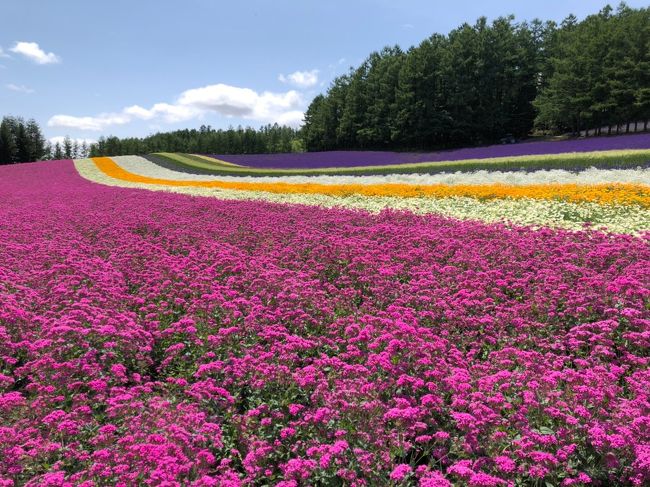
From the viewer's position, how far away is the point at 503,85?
70.7 metres

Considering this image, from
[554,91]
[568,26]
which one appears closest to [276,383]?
[554,91]

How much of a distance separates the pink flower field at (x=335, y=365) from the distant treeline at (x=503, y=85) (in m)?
54.9

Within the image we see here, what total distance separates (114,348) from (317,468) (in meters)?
3.28

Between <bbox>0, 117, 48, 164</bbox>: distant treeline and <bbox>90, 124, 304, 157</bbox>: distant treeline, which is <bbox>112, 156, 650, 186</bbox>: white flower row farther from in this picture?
<bbox>0, 117, 48, 164</bbox>: distant treeline

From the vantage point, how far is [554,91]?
192 ft

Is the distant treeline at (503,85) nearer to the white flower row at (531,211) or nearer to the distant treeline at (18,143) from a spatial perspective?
the white flower row at (531,211)

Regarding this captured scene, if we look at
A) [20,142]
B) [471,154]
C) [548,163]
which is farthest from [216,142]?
[548,163]

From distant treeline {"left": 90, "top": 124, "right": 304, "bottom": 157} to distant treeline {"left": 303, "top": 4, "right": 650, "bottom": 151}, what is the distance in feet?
106

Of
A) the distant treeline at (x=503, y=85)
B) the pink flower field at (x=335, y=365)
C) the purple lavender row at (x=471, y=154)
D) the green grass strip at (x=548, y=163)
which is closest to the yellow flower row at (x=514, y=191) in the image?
the pink flower field at (x=335, y=365)

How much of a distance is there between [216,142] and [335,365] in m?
110

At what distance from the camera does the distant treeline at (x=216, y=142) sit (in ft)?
357

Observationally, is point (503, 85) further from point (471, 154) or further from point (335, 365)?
point (335, 365)

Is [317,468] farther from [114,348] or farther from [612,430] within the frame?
[114,348]

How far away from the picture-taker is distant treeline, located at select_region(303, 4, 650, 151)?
5466cm
